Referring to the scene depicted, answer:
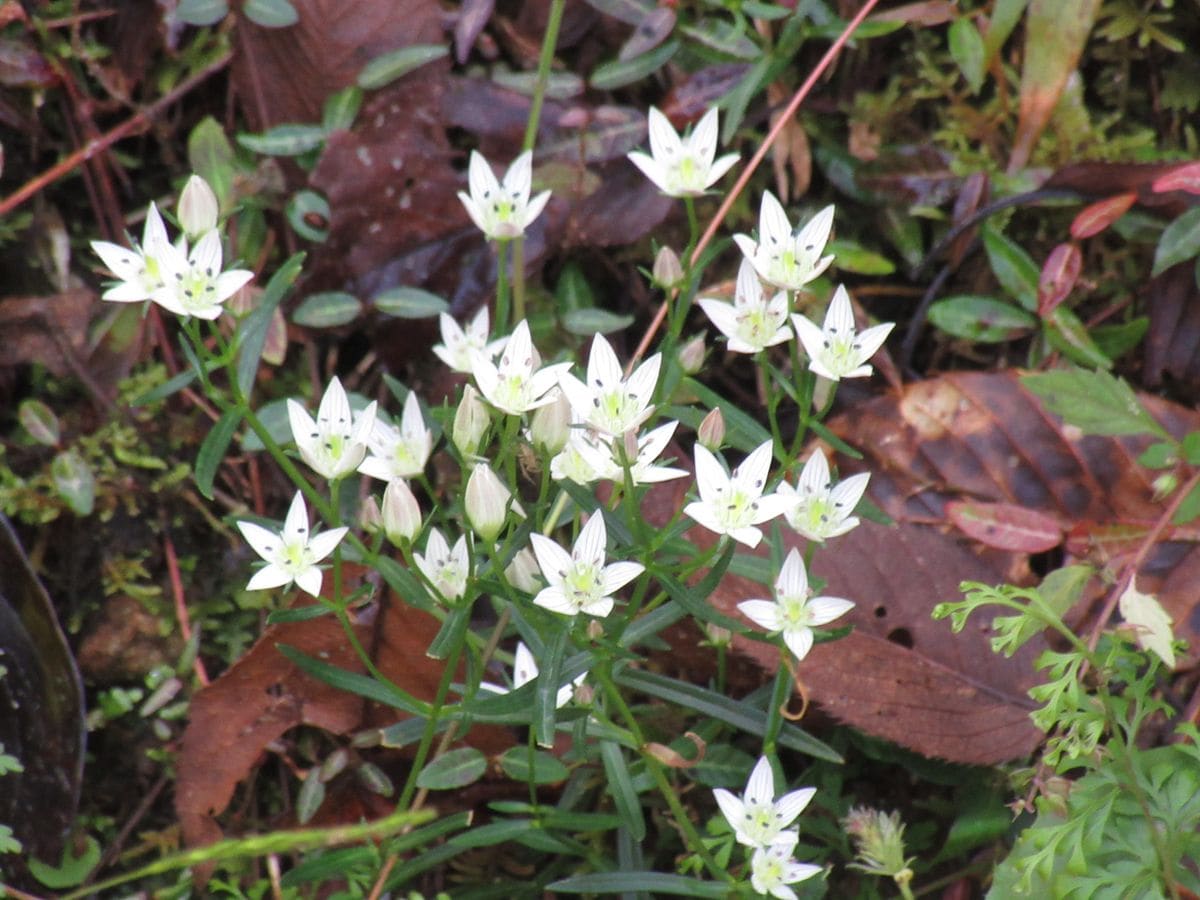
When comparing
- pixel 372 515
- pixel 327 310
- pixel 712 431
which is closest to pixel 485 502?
pixel 372 515

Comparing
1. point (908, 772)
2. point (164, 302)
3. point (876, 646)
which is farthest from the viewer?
point (908, 772)

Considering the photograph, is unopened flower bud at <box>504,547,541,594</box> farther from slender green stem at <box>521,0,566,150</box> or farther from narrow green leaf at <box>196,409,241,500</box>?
slender green stem at <box>521,0,566,150</box>

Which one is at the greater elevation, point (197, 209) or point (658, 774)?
point (197, 209)

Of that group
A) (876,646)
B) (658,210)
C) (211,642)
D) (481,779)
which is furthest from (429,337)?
(876,646)

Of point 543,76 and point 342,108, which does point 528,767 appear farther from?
point 342,108

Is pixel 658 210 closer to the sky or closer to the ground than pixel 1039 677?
closer to the sky

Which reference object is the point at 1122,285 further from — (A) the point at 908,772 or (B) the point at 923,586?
(A) the point at 908,772
